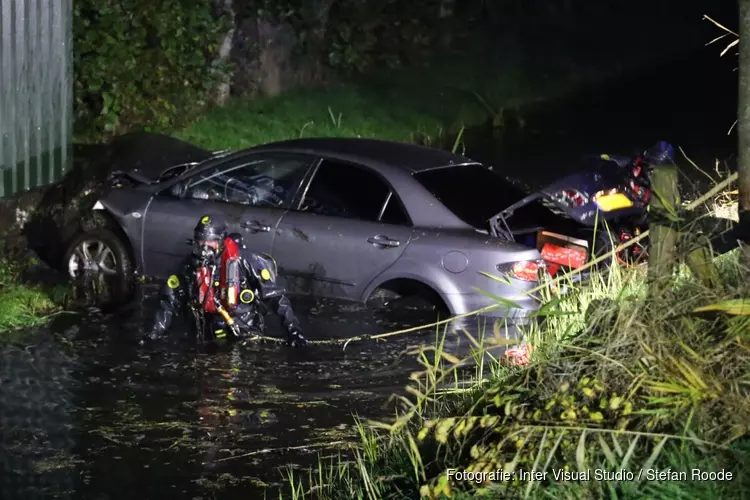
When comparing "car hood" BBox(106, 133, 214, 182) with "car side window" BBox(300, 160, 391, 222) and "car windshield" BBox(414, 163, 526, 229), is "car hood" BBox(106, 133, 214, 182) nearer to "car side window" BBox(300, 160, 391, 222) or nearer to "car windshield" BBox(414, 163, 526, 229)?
"car side window" BBox(300, 160, 391, 222)

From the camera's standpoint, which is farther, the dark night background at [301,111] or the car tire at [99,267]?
the car tire at [99,267]

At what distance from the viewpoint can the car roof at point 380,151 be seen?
952cm

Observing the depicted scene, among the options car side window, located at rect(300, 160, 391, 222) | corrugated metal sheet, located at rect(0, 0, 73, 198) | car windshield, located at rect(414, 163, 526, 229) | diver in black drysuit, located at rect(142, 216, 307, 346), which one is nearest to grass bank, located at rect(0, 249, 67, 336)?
corrugated metal sheet, located at rect(0, 0, 73, 198)

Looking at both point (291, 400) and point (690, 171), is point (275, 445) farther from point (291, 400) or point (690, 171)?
point (690, 171)

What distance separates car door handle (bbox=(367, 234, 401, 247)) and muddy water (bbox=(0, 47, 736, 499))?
60 centimetres

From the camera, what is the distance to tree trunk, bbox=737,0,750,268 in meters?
5.75

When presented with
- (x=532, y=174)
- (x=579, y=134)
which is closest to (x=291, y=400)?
(x=532, y=174)

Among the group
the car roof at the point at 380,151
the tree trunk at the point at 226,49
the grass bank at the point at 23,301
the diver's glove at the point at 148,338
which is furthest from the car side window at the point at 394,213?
the tree trunk at the point at 226,49

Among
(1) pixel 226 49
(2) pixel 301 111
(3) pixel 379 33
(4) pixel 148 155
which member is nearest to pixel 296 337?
(4) pixel 148 155

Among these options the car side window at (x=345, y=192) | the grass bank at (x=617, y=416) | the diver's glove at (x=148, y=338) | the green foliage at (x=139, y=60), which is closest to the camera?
the grass bank at (x=617, y=416)

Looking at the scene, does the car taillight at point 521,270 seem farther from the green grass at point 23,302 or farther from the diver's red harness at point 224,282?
the green grass at point 23,302

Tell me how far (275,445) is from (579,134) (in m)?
14.2

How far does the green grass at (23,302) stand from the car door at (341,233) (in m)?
1.93

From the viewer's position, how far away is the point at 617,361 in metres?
5.21
